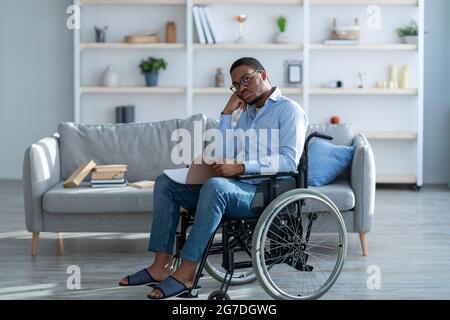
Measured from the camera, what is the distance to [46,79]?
8.34 metres

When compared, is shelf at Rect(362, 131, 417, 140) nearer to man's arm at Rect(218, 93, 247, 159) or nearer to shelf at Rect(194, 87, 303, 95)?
shelf at Rect(194, 87, 303, 95)

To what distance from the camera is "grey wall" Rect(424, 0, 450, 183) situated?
26.5 feet

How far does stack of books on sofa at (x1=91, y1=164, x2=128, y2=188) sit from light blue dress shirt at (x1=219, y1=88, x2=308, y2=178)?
3.56 feet

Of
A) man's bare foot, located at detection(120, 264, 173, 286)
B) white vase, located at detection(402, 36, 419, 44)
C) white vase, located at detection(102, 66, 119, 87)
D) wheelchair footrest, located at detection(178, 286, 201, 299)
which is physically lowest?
wheelchair footrest, located at detection(178, 286, 201, 299)

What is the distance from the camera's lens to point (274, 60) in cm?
798

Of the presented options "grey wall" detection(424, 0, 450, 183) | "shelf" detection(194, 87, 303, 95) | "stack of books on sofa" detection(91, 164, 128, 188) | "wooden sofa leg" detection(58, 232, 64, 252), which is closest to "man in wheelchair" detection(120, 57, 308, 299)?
"stack of books on sofa" detection(91, 164, 128, 188)

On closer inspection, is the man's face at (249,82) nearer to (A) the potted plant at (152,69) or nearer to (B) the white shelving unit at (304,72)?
(B) the white shelving unit at (304,72)

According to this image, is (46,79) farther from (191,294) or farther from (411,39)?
(191,294)

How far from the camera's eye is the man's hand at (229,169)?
4.07m

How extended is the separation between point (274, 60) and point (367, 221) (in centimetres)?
317

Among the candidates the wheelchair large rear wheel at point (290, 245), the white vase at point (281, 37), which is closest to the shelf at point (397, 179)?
the white vase at point (281, 37)

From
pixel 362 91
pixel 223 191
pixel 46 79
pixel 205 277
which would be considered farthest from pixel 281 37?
pixel 223 191

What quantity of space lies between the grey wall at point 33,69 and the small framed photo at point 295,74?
195cm
